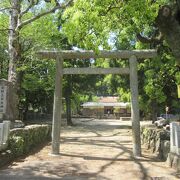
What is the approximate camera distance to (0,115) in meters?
15.0

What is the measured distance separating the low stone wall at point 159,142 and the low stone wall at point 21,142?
4809mm

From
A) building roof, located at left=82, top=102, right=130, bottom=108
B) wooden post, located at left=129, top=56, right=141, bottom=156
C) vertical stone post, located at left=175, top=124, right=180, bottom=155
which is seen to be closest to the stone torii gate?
wooden post, located at left=129, top=56, right=141, bottom=156

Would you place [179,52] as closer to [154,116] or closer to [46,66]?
[46,66]

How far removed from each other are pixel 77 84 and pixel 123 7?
23188 mm

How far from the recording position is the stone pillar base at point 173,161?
9.45 metres

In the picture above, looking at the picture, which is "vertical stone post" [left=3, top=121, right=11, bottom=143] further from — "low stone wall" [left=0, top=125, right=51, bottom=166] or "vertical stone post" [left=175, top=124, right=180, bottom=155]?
"vertical stone post" [left=175, top=124, right=180, bottom=155]

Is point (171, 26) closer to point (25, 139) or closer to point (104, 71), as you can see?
point (104, 71)

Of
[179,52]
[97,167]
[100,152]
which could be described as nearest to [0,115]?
[100,152]

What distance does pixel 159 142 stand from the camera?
12617mm

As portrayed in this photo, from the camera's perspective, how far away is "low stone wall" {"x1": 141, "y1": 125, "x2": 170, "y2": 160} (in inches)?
453

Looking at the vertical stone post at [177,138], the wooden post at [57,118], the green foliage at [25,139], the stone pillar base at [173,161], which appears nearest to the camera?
the stone pillar base at [173,161]

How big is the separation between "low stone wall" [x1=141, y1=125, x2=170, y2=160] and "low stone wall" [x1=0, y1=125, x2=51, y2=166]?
4.81m

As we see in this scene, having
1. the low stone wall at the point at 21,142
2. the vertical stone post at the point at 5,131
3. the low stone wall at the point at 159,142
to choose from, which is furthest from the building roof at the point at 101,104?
the vertical stone post at the point at 5,131

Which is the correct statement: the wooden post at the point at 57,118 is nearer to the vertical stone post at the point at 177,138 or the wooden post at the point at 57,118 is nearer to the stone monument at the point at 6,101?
the stone monument at the point at 6,101
